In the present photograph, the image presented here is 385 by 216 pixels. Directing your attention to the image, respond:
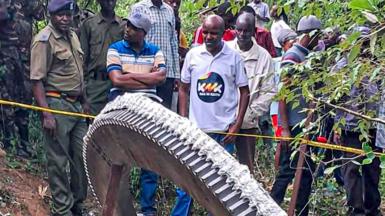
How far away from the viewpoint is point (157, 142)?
214 centimetres

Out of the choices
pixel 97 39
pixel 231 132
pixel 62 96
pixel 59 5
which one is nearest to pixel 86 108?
pixel 62 96

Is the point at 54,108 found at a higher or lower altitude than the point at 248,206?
lower

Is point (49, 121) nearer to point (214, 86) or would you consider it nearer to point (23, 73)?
point (214, 86)

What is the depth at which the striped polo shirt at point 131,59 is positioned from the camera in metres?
6.88

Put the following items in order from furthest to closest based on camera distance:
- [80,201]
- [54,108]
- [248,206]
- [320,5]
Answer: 1. [80,201]
2. [54,108]
3. [320,5]
4. [248,206]

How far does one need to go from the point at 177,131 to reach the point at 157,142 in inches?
2.4

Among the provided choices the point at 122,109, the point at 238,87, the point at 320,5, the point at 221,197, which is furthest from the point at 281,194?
the point at 221,197

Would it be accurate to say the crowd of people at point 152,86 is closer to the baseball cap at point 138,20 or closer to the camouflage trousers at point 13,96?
the baseball cap at point 138,20

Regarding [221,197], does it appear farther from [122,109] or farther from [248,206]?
[122,109]

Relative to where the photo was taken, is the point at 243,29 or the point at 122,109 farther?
the point at 243,29

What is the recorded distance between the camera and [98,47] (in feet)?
24.6

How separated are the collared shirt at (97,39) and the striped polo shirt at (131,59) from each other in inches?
19.0

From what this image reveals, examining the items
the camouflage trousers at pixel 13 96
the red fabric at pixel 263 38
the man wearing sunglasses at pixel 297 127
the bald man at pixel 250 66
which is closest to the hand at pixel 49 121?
the camouflage trousers at pixel 13 96

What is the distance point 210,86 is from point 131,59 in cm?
71
